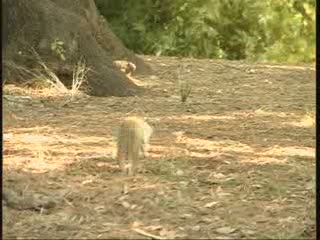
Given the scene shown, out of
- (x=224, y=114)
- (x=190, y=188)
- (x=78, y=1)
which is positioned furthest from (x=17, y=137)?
(x=78, y=1)

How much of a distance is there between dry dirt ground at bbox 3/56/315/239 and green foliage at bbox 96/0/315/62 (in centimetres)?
636

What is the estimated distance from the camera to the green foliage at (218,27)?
13.8 m

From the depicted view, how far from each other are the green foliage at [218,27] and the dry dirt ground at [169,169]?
6.36 meters

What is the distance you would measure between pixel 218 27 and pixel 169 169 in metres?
9.87

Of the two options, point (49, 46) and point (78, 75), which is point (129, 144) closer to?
point (78, 75)

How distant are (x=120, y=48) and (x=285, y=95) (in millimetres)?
2214

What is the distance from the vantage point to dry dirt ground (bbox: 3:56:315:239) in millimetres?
3623

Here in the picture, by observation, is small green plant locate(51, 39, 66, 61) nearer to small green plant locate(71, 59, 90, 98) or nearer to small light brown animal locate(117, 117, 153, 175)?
small green plant locate(71, 59, 90, 98)

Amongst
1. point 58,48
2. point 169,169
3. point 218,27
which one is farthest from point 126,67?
point 218,27

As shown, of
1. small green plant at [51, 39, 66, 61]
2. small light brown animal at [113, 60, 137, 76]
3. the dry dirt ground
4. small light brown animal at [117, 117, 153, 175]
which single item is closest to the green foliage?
small light brown animal at [113, 60, 137, 76]

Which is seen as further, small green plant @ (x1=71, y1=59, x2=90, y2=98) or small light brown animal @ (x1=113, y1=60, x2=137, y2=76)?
small light brown animal @ (x1=113, y1=60, x2=137, y2=76)

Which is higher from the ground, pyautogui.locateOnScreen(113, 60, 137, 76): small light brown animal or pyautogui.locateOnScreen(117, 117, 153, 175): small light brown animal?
pyautogui.locateOnScreen(113, 60, 137, 76): small light brown animal

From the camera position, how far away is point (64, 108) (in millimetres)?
6504

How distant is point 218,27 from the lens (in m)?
14.1
